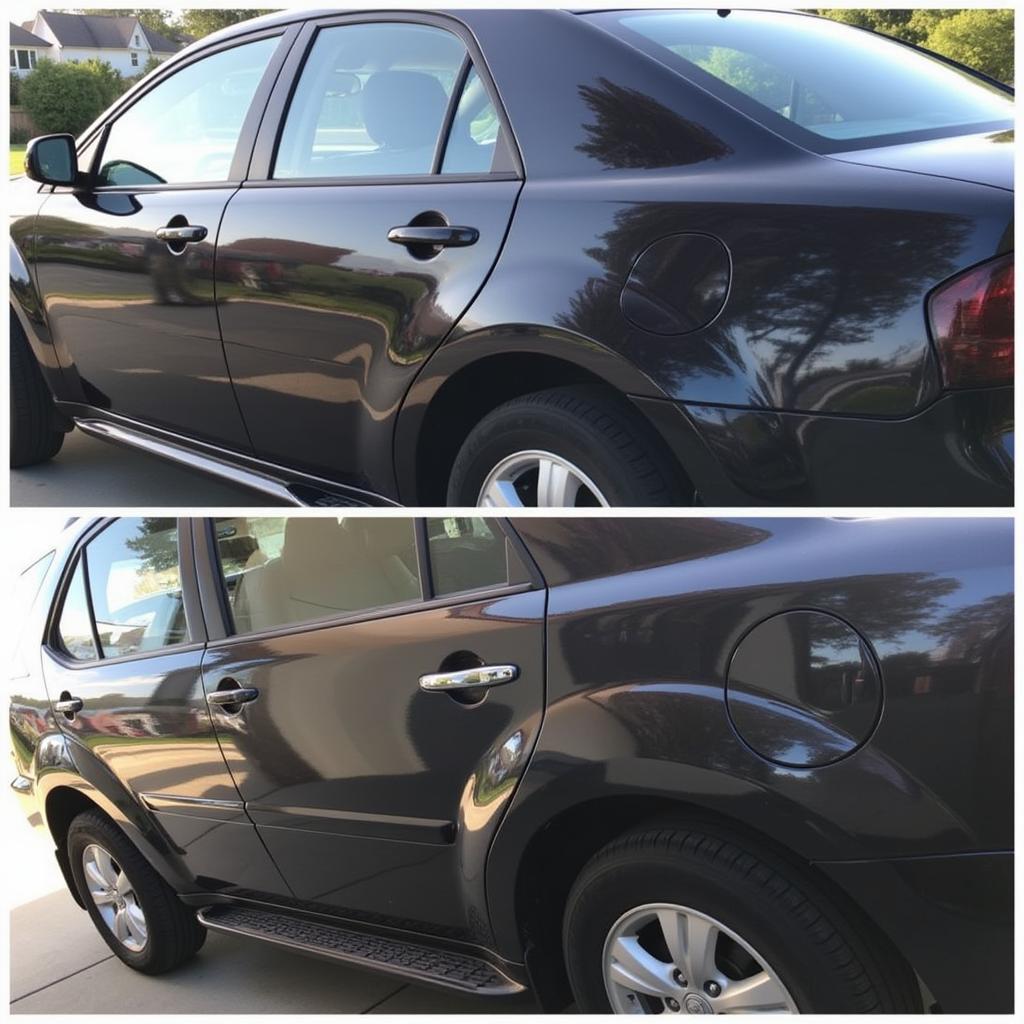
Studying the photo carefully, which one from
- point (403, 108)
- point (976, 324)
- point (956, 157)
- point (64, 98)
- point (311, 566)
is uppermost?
point (64, 98)

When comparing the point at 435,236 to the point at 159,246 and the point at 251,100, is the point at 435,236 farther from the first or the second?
the point at 159,246

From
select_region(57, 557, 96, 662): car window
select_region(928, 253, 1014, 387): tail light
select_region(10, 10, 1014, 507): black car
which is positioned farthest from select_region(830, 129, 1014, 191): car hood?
select_region(57, 557, 96, 662): car window

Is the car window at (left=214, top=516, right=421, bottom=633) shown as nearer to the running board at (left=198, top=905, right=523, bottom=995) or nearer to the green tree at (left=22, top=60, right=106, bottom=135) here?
the running board at (left=198, top=905, right=523, bottom=995)

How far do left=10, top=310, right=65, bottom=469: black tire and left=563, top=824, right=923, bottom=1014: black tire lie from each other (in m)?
3.66

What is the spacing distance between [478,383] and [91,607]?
5.96 ft

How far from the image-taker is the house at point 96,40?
3.56 meters

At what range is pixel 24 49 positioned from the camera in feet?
12.5

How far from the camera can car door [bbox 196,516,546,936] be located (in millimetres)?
2422

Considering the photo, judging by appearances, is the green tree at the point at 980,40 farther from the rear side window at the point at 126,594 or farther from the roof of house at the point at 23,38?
the roof of house at the point at 23,38

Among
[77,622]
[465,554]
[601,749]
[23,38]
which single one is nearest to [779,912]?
[601,749]

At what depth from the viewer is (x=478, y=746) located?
2439mm

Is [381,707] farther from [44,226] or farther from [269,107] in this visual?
[44,226]

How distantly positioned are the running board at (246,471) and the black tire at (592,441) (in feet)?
1.74

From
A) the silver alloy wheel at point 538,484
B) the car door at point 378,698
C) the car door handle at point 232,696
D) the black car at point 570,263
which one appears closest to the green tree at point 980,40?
the black car at point 570,263
